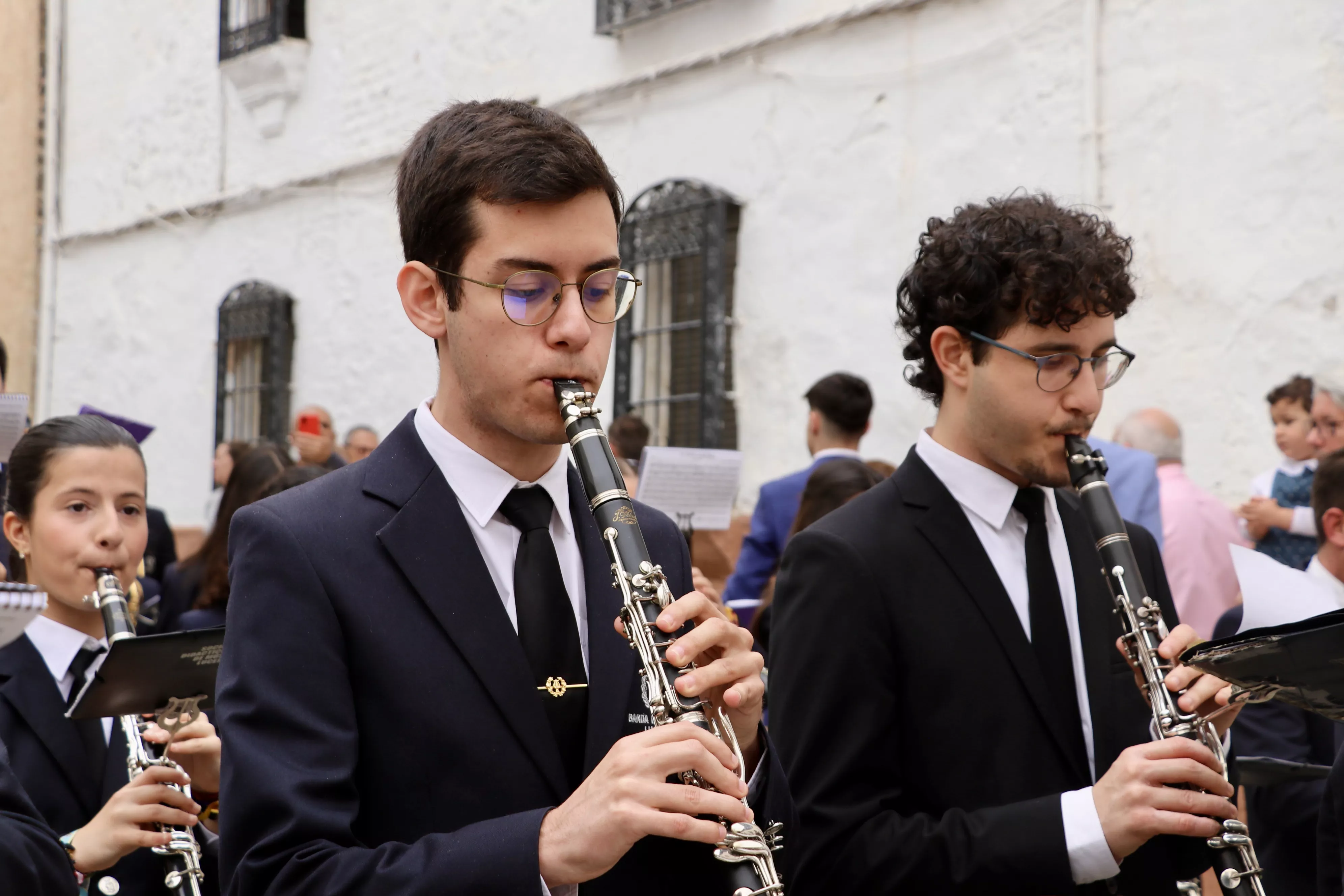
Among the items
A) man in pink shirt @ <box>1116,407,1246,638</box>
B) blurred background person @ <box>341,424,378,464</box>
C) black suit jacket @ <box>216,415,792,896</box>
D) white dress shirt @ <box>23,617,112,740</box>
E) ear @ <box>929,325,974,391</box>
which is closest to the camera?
black suit jacket @ <box>216,415,792,896</box>

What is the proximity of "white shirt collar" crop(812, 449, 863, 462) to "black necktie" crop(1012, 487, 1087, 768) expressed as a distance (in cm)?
337

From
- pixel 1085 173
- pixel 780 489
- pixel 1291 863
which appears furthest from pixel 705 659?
pixel 1085 173

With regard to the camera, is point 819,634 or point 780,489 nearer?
point 819,634

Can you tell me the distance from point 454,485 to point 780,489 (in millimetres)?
3989

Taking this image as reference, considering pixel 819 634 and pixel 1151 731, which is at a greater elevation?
pixel 819 634

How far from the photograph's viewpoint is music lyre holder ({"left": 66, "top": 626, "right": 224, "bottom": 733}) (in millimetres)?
2658

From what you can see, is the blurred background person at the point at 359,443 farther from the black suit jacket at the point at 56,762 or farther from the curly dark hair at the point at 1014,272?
the curly dark hair at the point at 1014,272

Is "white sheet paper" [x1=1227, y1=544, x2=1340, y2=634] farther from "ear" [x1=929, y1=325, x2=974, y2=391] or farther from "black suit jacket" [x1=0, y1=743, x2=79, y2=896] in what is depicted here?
"black suit jacket" [x1=0, y1=743, x2=79, y2=896]

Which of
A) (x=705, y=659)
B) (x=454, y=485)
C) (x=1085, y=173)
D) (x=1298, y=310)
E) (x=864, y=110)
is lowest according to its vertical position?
(x=705, y=659)

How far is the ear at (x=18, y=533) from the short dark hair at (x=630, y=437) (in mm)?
4384

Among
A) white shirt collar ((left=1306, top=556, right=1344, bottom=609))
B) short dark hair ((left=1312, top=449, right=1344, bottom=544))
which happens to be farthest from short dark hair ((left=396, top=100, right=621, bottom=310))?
short dark hair ((left=1312, top=449, right=1344, bottom=544))

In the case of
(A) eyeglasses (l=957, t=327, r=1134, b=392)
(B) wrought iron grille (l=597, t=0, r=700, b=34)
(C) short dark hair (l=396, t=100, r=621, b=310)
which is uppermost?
(B) wrought iron grille (l=597, t=0, r=700, b=34)

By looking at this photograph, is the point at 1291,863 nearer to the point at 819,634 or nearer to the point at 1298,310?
the point at 819,634

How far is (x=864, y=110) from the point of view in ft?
25.9
